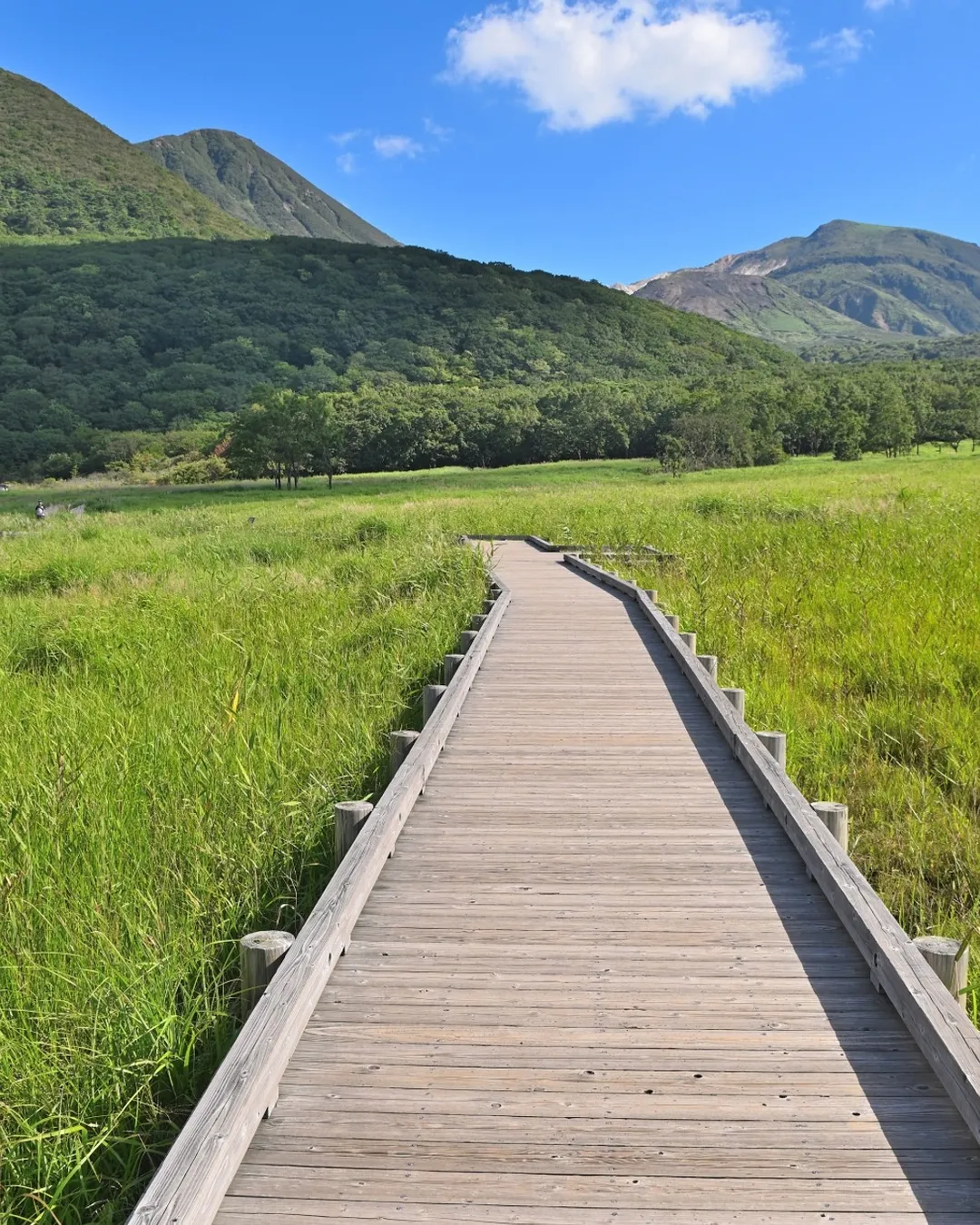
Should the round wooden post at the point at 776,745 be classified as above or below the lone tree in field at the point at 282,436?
below

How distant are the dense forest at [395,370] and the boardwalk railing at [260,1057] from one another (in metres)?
57.8

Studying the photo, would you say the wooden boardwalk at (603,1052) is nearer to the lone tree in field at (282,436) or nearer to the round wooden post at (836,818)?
the round wooden post at (836,818)

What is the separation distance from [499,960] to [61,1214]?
1.53 m

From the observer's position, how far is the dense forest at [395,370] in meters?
77.1

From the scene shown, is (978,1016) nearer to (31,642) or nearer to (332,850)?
(332,850)

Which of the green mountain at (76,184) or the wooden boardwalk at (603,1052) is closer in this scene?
the wooden boardwalk at (603,1052)

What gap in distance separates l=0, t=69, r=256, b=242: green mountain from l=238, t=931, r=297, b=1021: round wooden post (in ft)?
483

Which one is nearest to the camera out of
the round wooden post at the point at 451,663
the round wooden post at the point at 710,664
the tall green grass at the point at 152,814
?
the tall green grass at the point at 152,814

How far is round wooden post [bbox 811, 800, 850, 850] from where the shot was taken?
13.4ft

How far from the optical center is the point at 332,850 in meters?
4.87

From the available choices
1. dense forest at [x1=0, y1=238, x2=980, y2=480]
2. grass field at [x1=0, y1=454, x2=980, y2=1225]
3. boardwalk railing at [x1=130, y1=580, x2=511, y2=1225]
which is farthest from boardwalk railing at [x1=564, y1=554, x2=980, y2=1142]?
dense forest at [x1=0, y1=238, x2=980, y2=480]

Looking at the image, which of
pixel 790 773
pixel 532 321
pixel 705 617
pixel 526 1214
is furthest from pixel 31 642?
pixel 532 321

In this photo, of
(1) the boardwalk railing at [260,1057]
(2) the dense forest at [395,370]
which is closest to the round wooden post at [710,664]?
(1) the boardwalk railing at [260,1057]

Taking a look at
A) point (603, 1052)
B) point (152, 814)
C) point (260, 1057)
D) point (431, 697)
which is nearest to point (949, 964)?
point (603, 1052)
